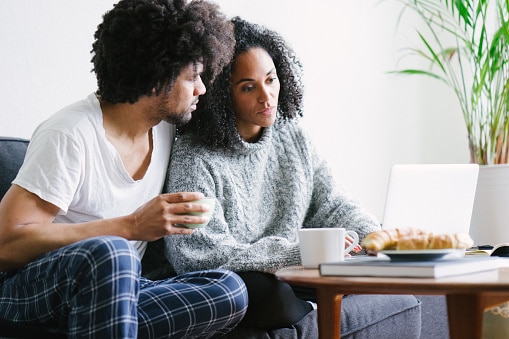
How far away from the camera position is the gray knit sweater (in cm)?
172

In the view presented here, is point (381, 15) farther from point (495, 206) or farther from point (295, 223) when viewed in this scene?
point (295, 223)

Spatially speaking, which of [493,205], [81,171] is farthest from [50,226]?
[493,205]

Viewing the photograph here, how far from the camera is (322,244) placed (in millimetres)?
1428

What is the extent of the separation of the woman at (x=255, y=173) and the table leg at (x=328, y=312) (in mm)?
220

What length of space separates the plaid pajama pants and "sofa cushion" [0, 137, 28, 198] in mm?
204

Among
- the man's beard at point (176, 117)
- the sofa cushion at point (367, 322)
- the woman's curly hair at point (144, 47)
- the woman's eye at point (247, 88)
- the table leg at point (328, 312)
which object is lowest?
the sofa cushion at point (367, 322)

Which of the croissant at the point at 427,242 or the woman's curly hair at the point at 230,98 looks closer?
the croissant at the point at 427,242

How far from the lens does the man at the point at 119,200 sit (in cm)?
135

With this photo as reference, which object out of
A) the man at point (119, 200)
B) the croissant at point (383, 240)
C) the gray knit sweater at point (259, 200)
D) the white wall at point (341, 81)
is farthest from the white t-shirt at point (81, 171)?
the croissant at point (383, 240)

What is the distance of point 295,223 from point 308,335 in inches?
13.6

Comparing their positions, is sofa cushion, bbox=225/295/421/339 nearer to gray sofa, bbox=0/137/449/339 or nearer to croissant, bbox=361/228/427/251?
gray sofa, bbox=0/137/449/339

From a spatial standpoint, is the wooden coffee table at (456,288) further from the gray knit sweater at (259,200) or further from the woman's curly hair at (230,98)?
the woman's curly hair at (230,98)

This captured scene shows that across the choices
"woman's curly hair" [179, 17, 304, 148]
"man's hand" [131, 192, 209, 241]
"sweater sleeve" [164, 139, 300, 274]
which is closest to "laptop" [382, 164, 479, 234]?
"woman's curly hair" [179, 17, 304, 148]

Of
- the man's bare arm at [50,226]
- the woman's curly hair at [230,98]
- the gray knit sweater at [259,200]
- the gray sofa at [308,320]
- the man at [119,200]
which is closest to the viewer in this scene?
the man at [119,200]
